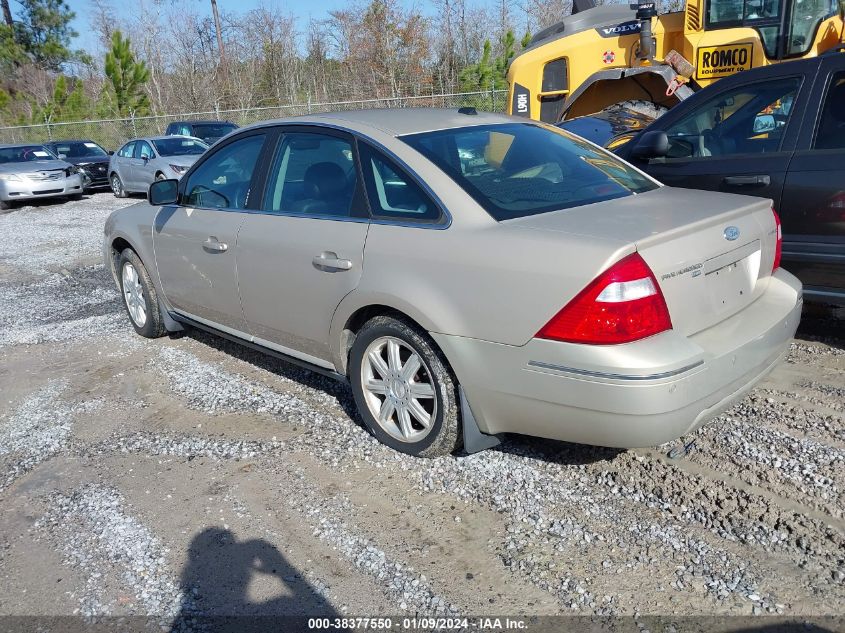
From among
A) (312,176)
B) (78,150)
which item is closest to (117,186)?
(78,150)

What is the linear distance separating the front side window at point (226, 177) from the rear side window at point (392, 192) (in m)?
1.03

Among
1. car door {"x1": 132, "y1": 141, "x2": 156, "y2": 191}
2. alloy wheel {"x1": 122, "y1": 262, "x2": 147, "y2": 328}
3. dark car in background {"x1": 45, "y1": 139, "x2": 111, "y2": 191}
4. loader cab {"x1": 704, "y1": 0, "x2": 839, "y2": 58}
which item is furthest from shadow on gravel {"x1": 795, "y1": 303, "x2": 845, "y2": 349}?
dark car in background {"x1": 45, "y1": 139, "x2": 111, "y2": 191}

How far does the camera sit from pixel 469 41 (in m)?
34.9

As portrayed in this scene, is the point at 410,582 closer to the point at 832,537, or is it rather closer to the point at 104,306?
the point at 832,537

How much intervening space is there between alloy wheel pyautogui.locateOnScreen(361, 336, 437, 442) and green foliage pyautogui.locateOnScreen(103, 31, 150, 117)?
106 feet

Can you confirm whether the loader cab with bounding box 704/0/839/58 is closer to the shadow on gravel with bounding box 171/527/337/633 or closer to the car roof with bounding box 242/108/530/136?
the car roof with bounding box 242/108/530/136

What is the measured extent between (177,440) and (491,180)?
222 centimetres

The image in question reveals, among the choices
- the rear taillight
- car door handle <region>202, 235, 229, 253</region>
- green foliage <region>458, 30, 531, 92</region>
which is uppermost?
green foliage <region>458, 30, 531, 92</region>

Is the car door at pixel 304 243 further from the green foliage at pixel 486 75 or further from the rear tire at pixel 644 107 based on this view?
the green foliage at pixel 486 75

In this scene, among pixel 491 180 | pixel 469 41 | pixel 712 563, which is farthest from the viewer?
pixel 469 41

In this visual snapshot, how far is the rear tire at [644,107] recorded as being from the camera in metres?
9.51

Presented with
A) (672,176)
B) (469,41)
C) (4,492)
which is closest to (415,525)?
(4,492)

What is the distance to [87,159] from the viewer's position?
20016 millimetres

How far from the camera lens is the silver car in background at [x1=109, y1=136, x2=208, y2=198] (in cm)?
1633
